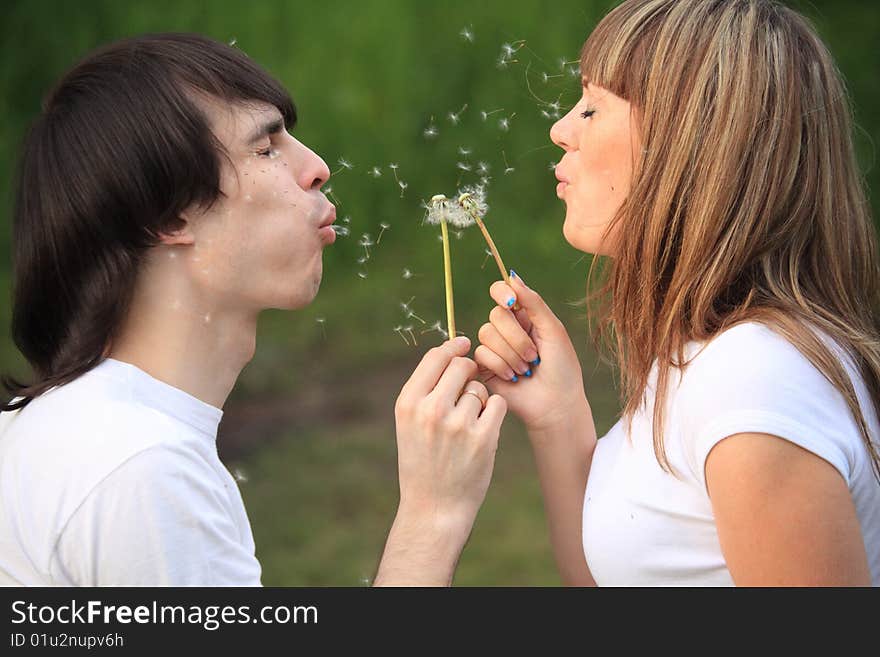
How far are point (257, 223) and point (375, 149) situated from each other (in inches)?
178

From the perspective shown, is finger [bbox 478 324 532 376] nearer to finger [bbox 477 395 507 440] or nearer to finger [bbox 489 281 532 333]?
finger [bbox 489 281 532 333]

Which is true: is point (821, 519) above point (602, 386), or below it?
above

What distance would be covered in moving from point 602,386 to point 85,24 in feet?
13.3

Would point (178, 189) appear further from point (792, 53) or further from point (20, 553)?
point (792, 53)

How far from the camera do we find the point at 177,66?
8.24 ft

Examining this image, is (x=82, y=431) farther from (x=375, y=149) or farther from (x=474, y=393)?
(x=375, y=149)

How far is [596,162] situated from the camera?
8.49 ft

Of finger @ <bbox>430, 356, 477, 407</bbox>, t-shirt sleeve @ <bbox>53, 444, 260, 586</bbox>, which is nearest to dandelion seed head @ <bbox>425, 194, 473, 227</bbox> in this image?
finger @ <bbox>430, 356, 477, 407</bbox>


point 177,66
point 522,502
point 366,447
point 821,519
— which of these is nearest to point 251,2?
point 366,447

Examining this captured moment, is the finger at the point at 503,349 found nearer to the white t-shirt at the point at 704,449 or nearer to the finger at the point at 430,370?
the finger at the point at 430,370

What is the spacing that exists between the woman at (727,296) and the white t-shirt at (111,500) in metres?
0.85
